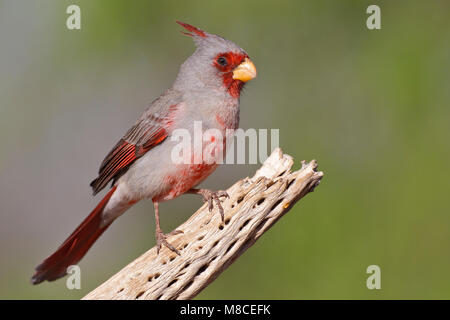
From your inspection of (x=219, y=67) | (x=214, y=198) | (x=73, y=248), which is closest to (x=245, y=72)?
(x=219, y=67)

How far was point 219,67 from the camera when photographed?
4.49 meters

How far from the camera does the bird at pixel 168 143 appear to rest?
4.23 metres

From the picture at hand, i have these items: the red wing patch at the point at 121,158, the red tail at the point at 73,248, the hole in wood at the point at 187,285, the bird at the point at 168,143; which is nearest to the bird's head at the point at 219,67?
the bird at the point at 168,143

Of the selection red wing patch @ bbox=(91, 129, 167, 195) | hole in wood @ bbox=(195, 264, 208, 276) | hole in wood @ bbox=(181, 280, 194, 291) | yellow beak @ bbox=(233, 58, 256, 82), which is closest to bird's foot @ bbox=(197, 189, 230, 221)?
hole in wood @ bbox=(195, 264, 208, 276)

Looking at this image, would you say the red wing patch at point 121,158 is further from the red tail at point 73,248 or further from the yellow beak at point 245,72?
the yellow beak at point 245,72

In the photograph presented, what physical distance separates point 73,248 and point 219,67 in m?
1.75

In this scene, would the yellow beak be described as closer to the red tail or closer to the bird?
the bird

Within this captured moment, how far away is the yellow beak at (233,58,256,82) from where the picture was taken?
175 inches

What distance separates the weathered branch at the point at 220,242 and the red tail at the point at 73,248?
748 mm

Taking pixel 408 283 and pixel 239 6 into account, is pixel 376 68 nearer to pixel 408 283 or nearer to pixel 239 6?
pixel 239 6

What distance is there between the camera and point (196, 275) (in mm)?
3695

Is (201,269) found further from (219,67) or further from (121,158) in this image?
(219,67)

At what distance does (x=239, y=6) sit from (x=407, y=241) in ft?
10.6

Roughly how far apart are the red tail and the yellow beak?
1.28 meters
